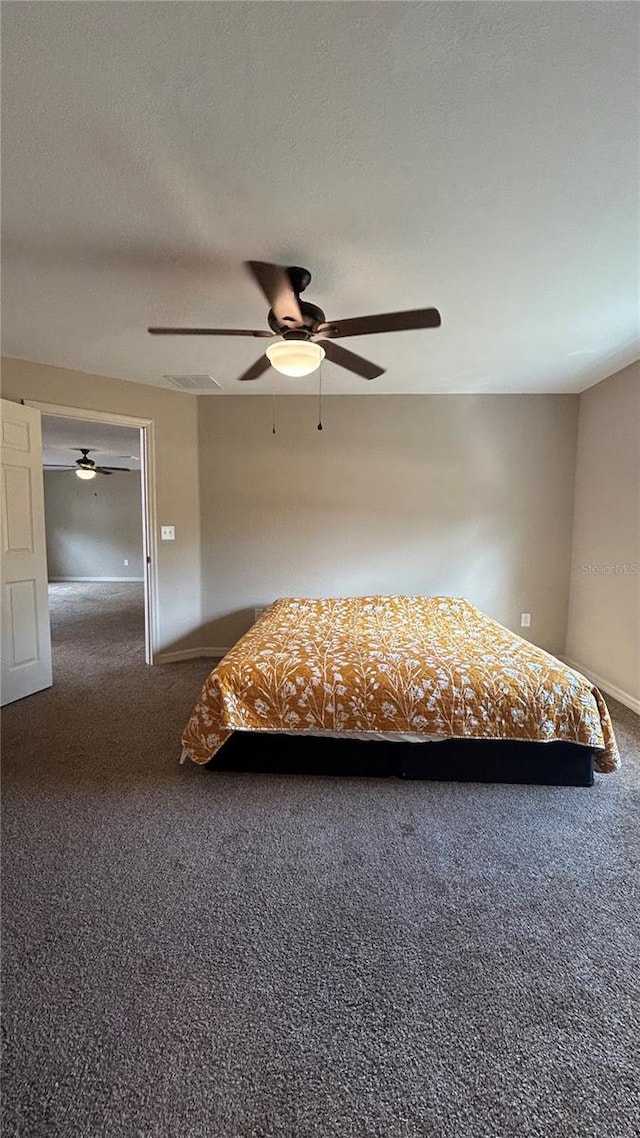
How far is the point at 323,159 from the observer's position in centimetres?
148

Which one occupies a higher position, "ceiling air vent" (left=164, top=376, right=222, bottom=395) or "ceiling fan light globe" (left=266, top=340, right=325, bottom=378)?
"ceiling air vent" (left=164, top=376, right=222, bottom=395)

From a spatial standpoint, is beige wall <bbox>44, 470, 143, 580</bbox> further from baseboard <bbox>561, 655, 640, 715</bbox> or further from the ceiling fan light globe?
baseboard <bbox>561, 655, 640, 715</bbox>

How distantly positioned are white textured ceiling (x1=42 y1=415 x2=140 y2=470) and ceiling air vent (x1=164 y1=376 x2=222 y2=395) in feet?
3.04

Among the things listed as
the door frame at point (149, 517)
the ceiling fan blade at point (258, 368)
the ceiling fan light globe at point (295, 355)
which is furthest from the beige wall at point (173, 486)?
the ceiling fan light globe at point (295, 355)

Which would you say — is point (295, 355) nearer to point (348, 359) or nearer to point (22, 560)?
point (348, 359)

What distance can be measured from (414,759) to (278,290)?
86.6 inches

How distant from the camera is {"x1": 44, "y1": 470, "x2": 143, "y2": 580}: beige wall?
9.17 m

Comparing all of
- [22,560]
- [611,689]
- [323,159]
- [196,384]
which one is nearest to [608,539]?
[611,689]

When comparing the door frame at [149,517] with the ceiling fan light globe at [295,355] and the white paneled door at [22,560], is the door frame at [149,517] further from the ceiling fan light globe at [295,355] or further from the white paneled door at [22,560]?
the ceiling fan light globe at [295,355]

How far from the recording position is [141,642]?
15.5 feet

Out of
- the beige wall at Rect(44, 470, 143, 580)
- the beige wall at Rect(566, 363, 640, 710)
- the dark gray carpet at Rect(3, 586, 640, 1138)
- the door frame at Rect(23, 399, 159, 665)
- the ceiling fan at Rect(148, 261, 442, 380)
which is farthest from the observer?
the beige wall at Rect(44, 470, 143, 580)

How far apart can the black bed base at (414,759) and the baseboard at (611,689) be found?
4.14 feet

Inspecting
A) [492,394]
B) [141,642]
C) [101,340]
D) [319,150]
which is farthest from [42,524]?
[492,394]

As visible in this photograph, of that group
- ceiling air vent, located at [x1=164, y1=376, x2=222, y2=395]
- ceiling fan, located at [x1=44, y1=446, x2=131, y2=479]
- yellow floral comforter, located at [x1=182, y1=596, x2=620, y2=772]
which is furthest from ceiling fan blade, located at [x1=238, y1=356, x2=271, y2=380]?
ceiling fan, located at [x1=44, y1=446, x2=131, y2=479]
